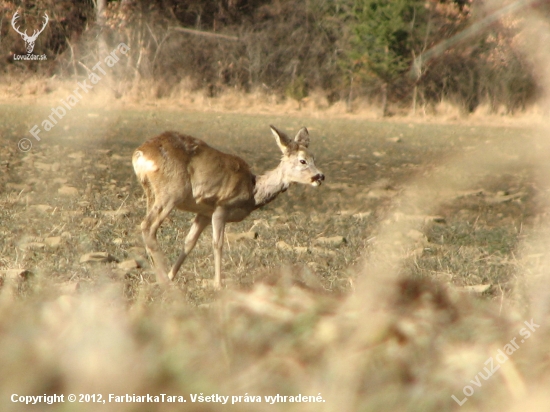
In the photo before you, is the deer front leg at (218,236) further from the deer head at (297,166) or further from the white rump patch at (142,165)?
the deer head at (297,166)

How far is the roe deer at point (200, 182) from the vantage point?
4207 mm

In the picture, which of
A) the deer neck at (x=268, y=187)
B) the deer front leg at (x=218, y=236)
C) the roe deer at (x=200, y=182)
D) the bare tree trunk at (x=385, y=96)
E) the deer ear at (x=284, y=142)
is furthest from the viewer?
the deer neck at (x=268, y=187)

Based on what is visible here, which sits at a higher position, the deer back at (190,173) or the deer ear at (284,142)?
the deer ear at (284,142)

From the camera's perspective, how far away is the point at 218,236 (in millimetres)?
4125

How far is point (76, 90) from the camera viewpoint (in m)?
4.35

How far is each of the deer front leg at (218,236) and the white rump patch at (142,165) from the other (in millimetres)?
442

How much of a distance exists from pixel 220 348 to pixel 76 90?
391 cm

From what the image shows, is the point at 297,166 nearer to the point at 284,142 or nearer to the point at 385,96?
the point at 284,142

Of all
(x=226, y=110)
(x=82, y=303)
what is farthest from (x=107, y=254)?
(x=226, y=110)
